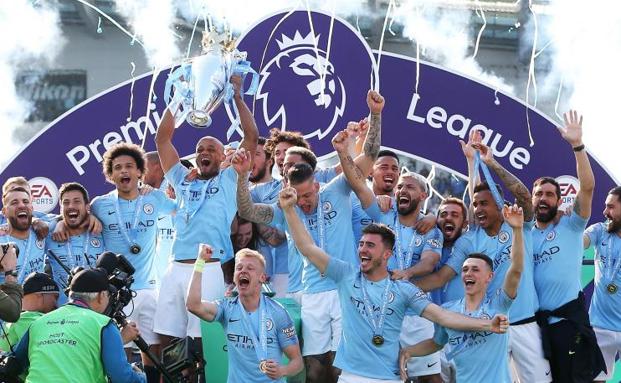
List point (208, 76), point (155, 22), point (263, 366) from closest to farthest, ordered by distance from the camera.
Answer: point (263, 366) → point (208, 76) → point (155, 22)

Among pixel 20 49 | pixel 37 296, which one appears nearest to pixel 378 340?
pixel 37 296

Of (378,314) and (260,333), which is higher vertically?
(378,314)

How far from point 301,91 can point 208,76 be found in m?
2.64

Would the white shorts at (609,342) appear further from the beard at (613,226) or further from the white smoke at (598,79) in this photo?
the white smoke at (598,79)

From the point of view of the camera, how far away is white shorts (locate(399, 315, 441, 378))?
319 inches

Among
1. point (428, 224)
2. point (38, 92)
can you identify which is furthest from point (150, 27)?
point (38, 92)

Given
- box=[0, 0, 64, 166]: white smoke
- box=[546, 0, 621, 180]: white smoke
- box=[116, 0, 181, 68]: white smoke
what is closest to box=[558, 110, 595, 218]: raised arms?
box=[116, 0, 181, 68]: white smoke

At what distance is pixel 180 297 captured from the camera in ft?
26.7

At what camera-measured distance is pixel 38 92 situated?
74.4 ft

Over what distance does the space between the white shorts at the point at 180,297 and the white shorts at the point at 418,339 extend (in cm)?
127

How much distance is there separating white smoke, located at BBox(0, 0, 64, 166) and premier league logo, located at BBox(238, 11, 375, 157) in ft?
41.8

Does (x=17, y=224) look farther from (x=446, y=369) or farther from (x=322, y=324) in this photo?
A: (x=446, y=369)

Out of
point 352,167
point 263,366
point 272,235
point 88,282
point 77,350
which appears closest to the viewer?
point 77,350

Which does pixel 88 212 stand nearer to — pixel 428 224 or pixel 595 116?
pixel 428 224
